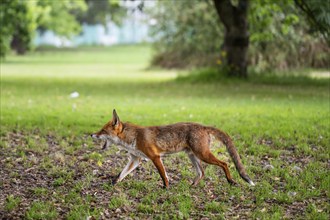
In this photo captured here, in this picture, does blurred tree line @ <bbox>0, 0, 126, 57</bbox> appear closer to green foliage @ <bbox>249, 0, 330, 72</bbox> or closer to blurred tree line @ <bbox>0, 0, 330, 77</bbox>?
blurred tree line @ <bbox>0, 0, 330, 77</bbox>

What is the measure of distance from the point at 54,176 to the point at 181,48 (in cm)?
2821

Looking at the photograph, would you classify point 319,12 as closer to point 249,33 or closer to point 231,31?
point 231,31

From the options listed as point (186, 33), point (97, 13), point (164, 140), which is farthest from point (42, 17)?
point (164, 140)

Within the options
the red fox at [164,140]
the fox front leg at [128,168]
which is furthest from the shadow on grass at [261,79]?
the red fox at [164,140]

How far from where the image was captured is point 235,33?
2391 cm

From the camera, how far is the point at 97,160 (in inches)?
Answer: 409

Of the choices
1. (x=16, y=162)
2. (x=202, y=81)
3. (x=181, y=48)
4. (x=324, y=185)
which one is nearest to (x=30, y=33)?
(x=181, y=48)

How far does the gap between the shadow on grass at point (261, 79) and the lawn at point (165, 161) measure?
3730mm

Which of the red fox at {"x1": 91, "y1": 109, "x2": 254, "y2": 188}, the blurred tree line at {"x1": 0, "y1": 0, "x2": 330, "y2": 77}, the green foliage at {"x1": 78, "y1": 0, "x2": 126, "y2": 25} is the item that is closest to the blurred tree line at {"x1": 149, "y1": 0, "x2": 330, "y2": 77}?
the blurred tree line at {"x1": 0, "y1": 0, "x2": 330, "y2": 77}

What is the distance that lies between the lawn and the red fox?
1.65 ft

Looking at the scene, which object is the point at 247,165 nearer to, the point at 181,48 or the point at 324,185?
the point at 324,185

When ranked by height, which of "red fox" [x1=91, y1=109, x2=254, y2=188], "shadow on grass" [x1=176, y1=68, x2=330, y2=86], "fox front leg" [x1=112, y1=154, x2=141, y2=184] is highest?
"red fox" [x1=91, y1=109, x2=254, y2=188]

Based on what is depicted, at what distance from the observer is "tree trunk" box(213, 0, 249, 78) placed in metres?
23.7

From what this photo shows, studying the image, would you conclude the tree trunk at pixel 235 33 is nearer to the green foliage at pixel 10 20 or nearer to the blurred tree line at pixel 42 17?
the blurred tree line at pixel 42 17
